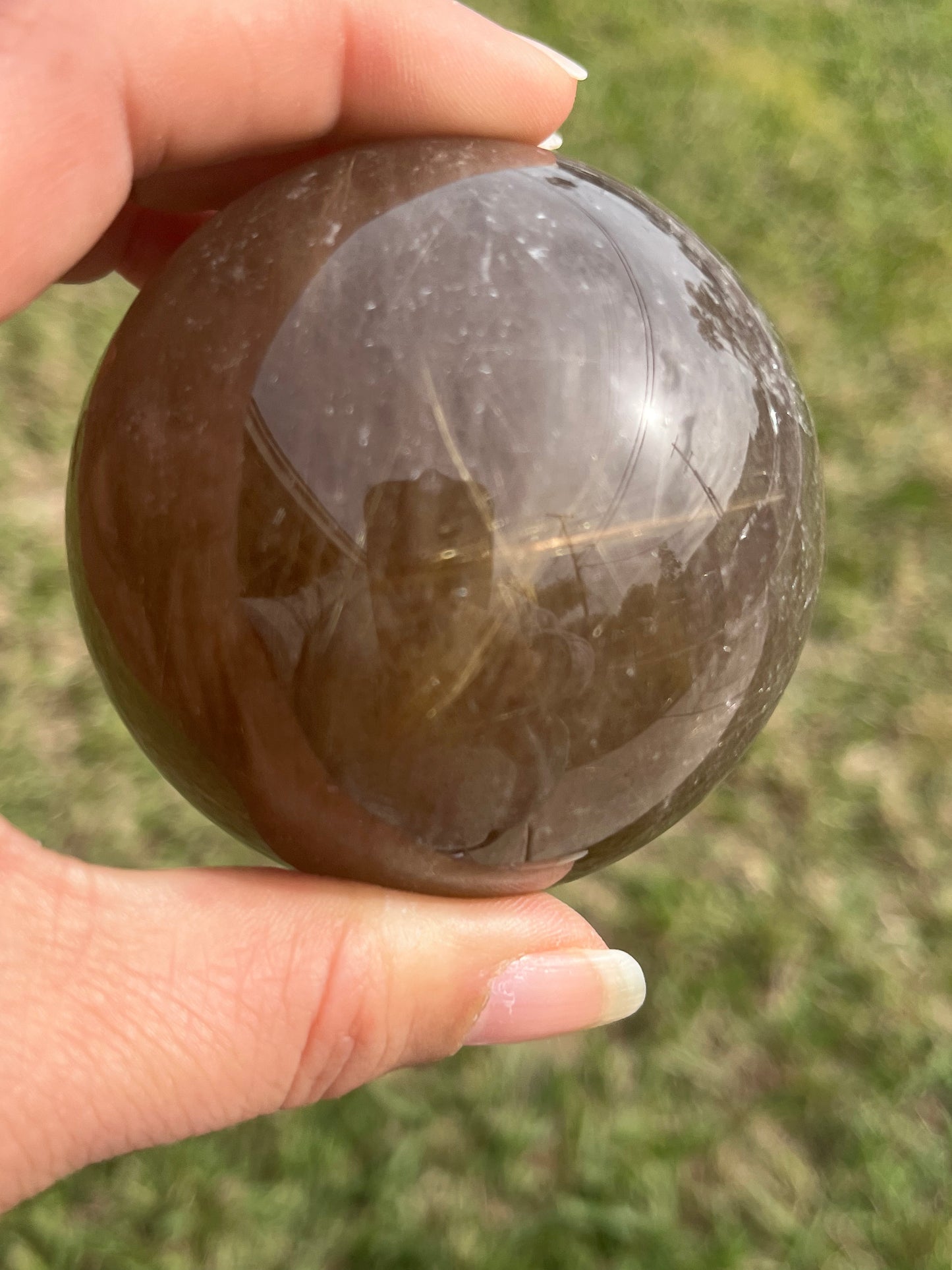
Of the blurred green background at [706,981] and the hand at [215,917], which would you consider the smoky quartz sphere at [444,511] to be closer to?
the hand at [215,917]

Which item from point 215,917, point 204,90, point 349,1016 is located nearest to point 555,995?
point 349,1016

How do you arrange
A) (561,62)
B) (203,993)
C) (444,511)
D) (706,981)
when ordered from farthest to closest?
(706,981) → (561,62) → (203,993) → (444,511)

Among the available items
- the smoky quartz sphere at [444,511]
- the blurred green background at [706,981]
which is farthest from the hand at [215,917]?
the blurred green background at [706,981]

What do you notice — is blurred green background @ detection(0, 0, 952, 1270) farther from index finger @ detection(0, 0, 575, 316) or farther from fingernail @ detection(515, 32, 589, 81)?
fingernail @ detection(515, 32, 589, 81)

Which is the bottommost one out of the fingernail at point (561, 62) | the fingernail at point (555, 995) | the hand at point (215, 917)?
the fingernail at point (555, 995)

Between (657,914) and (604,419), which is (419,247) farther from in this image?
(657,914)

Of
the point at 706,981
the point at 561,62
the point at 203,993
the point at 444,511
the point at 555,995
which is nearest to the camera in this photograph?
the point at 444,511

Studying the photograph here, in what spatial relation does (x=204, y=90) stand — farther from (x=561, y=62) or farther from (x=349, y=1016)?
(x=349, y=1016)
